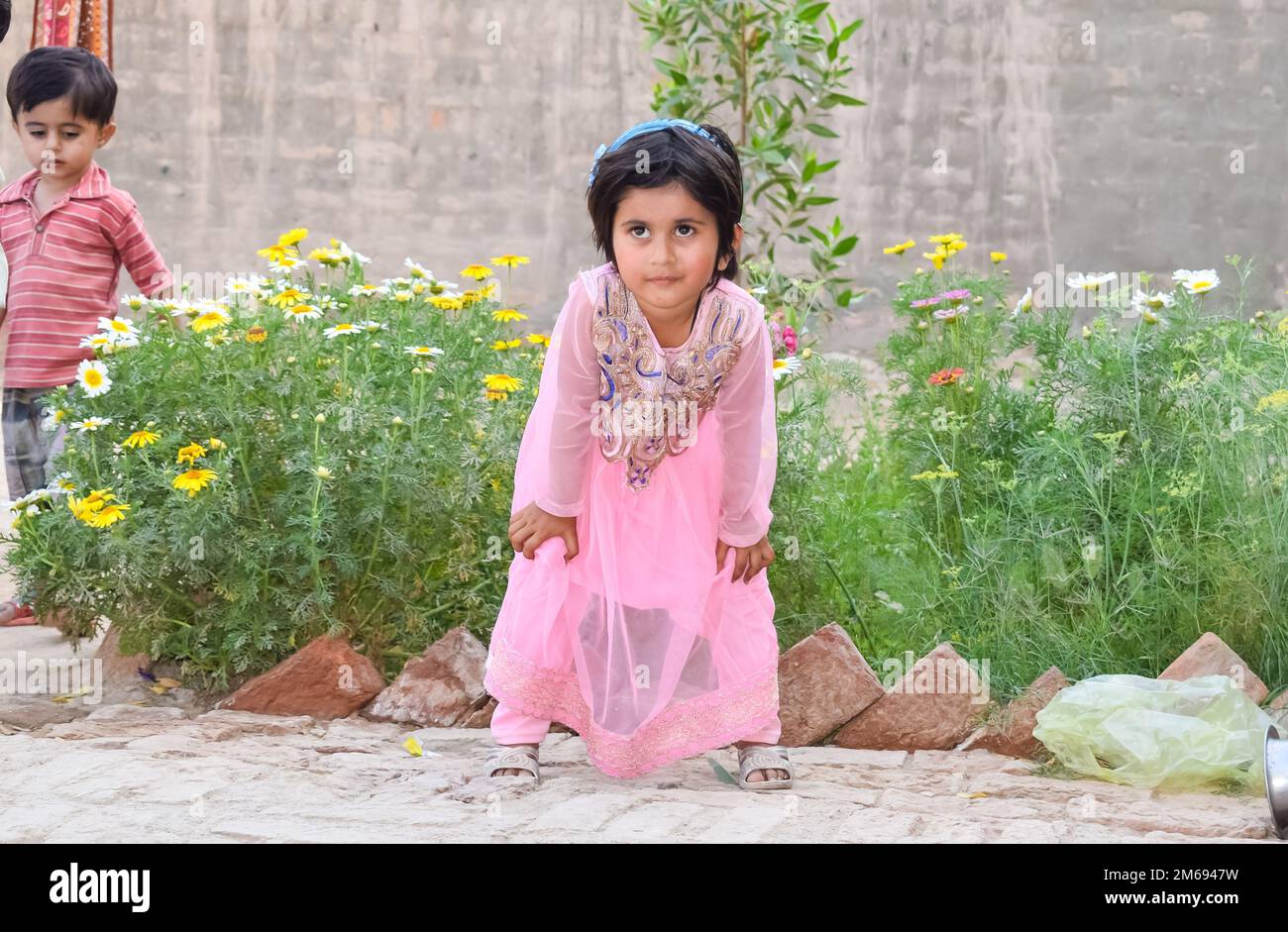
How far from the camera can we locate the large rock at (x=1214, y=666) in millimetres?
3348

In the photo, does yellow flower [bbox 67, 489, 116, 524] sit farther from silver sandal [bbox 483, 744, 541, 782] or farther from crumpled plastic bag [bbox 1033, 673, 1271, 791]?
crumpled plastic bag [bbox 1033, 673, 1271, 791]

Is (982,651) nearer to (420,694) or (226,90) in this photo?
(420,694)

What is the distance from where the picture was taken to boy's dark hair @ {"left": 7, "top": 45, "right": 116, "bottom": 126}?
4406 mm

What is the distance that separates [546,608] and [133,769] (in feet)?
3.08

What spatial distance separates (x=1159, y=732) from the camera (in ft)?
10.2

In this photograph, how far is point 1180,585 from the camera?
364 cm

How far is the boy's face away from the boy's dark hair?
1.0 inches

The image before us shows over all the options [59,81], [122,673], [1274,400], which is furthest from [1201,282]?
[59,81]

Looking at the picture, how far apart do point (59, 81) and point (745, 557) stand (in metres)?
2.83

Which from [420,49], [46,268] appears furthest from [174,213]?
[46,268]

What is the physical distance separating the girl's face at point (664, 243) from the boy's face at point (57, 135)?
243cm

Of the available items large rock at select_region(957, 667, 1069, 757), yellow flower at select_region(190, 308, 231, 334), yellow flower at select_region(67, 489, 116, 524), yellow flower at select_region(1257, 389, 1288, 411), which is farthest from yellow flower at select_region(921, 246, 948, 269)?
yellow flower at select_region(67, 489, 116, 524)

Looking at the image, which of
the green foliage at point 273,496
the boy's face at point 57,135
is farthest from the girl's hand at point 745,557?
the boy's face at point 57,135

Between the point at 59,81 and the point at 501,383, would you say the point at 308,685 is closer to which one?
the point at 501,383
